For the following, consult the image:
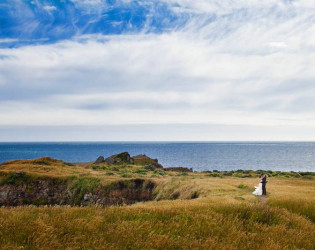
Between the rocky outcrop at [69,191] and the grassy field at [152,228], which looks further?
the rocky outcrop at [69,191]

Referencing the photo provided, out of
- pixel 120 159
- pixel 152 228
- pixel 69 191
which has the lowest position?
pixel 69 191

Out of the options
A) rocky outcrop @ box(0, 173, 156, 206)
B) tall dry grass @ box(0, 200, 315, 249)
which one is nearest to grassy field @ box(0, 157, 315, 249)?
tall dry grass @ box(0, 200, 315, 249)

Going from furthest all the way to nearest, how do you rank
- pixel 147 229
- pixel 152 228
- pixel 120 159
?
1. pixel 120 159
2. pixel 152 228
3. pixel 147 229

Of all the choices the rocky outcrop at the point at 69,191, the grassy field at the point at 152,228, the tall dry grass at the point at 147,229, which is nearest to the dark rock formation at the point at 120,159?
the rocky outcrop at the point at 69,191

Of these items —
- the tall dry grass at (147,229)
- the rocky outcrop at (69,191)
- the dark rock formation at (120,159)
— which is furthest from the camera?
the dark rock formation at (120,159)

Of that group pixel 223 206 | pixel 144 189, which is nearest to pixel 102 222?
pixel 223 206

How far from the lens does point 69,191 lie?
36000 millimetres

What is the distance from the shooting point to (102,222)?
941 centimetres

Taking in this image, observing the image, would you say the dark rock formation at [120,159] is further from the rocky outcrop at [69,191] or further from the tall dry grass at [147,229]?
the tall dry grass at [147,229]

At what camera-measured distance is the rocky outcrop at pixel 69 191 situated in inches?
1347

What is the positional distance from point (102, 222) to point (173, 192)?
21.1 meters

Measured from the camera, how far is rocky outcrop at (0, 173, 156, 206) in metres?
34.2

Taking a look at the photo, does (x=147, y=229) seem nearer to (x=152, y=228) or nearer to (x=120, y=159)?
(x=152, y=228)

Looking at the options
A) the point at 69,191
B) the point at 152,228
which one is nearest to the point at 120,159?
the point at 69,191
